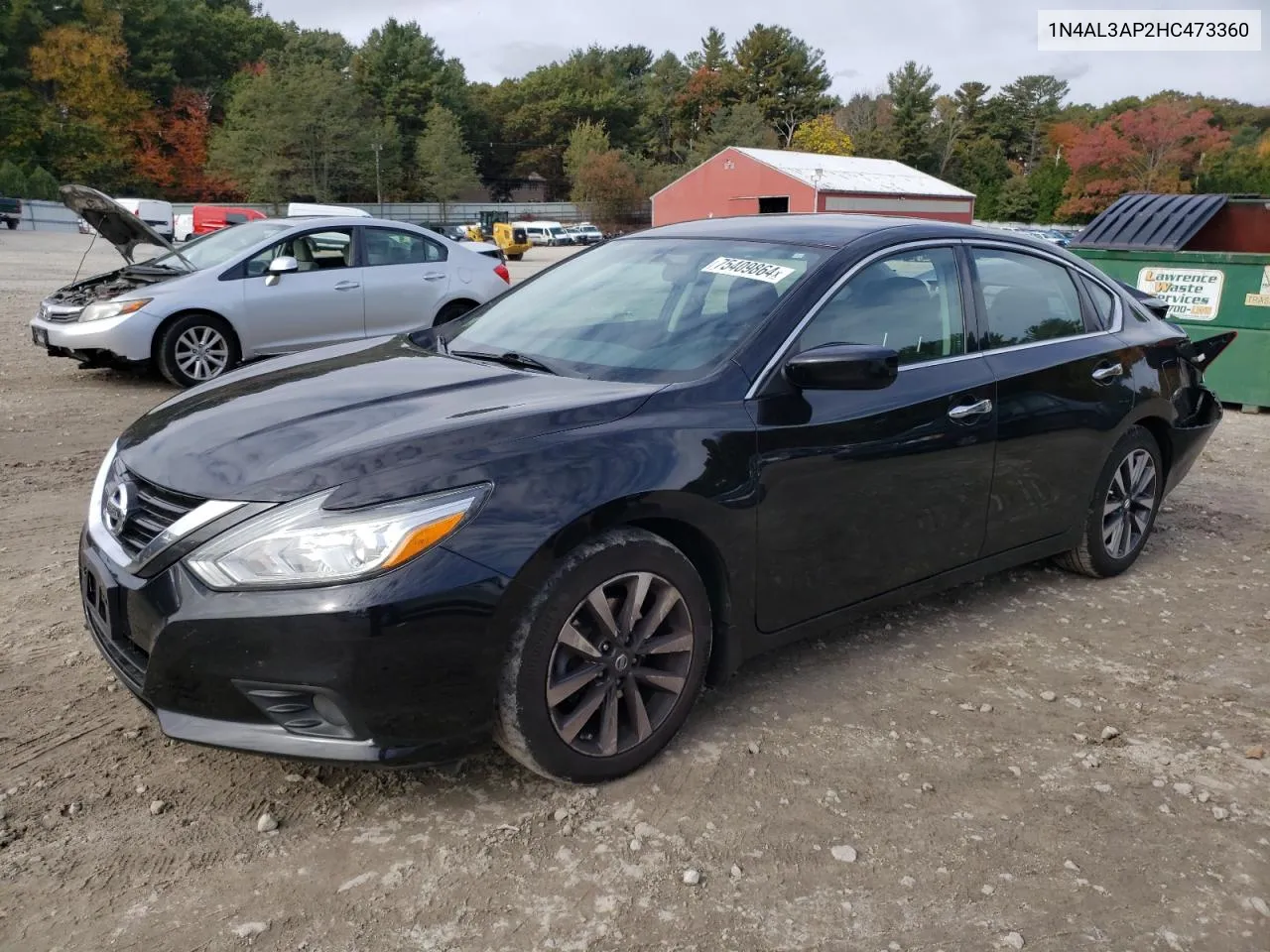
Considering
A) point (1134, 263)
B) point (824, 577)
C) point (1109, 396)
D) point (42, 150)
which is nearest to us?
point (824, 577)

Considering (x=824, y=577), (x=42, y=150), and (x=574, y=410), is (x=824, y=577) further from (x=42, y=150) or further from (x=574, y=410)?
(x=42, y=150)

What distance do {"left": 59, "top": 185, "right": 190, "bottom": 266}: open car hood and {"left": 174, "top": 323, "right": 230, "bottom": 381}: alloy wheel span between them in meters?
0.79

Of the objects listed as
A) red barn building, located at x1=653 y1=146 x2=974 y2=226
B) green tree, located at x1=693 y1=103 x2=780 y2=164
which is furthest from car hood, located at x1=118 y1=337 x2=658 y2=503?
green tree, located at x1=693 y1=103 x2=780 y2=164

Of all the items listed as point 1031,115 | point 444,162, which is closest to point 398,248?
point 444,162

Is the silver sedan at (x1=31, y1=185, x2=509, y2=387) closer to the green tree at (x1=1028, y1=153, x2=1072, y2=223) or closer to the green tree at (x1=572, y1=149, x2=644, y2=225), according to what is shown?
the green tree at (x1=572, y1=149, x2=644, y2=225)

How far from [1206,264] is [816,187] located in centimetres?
4026

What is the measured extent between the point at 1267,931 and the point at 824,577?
149 centimetres

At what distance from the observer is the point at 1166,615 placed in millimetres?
4496

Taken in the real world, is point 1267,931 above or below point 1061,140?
below

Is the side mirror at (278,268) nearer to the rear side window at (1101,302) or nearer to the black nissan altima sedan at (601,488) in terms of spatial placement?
the black nissan altima sedan at (601,488)

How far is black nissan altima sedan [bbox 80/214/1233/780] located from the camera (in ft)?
8.32

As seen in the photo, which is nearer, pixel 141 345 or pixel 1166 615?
pixel 1166 615

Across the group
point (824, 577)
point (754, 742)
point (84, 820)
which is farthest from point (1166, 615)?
point (84, 820)

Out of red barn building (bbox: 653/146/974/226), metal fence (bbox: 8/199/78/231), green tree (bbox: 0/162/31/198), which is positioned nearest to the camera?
red barn building (bbox: 653/146/974/226)
